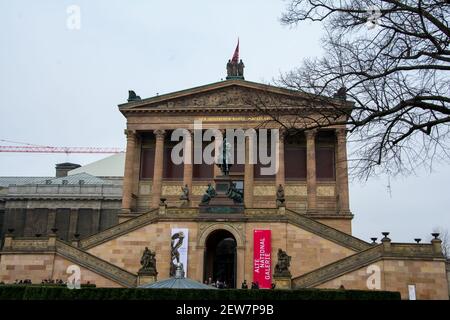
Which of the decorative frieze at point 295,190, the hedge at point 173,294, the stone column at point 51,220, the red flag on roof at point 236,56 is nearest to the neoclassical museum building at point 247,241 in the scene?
the decorative frieze at point 295,190

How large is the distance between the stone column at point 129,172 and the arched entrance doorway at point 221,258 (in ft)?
37.1

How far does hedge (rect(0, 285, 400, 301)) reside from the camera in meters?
18.2

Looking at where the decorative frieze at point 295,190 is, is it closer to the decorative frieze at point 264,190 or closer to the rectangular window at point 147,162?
the decorative frieze at point 264,190

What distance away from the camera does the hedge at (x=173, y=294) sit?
59.7 feet

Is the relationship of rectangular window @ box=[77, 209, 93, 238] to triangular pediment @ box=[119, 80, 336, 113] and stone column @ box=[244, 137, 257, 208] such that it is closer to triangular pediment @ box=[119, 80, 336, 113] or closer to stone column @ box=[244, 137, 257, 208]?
triangular pediment @ box=[119, 80, 336, 113]

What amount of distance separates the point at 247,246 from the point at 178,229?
4.65m

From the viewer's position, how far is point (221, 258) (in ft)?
134

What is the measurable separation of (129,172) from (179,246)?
56.8 ft

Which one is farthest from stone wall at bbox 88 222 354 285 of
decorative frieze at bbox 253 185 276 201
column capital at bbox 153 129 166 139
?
column capital at bbox 153 129 166 139

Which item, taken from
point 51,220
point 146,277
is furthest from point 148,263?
point 51,220
